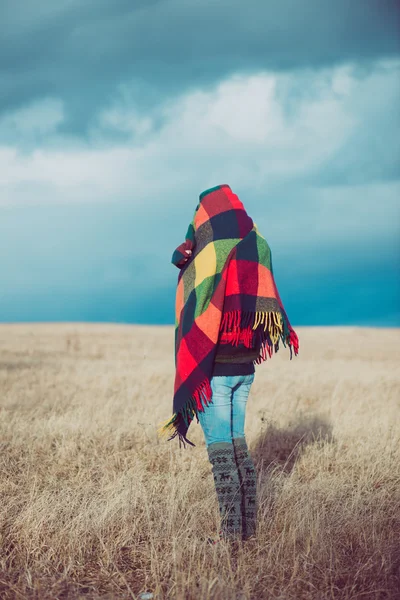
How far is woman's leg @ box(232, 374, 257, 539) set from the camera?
3586 millimetres

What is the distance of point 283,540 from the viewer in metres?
3.48

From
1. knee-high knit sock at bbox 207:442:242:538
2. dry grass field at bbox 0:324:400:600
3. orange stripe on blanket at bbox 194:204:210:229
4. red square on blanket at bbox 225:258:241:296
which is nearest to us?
dry grass field at bbox 0:324:400:600

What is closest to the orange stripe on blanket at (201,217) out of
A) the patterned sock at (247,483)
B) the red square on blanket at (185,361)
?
the red square on blanket at (185,361)

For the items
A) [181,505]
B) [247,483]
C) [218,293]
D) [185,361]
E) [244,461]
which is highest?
[218,293]

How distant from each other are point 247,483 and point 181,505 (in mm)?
899

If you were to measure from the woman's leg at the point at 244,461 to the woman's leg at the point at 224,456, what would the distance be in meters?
0.05

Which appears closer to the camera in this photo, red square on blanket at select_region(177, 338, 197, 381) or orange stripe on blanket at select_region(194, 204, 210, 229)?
red square on blanket at select_region(177, 338, 197, 381)

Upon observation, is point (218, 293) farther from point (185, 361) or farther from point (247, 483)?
point (247, 483)

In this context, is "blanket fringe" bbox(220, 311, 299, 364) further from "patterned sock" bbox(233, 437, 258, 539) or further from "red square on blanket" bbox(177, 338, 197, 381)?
"patterned sock" bbox(233, 437, 258, 539)

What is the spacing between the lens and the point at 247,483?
3.59 metres

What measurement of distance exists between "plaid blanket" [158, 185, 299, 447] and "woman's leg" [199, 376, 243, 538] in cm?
9

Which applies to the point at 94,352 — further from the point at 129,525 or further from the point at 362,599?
the point at 362,599

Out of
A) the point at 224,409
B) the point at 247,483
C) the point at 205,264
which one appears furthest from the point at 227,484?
the point at 205,264

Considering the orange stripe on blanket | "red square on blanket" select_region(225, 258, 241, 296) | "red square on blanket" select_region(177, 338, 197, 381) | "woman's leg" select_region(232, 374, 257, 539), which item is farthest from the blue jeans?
the orange stripe on blanket
